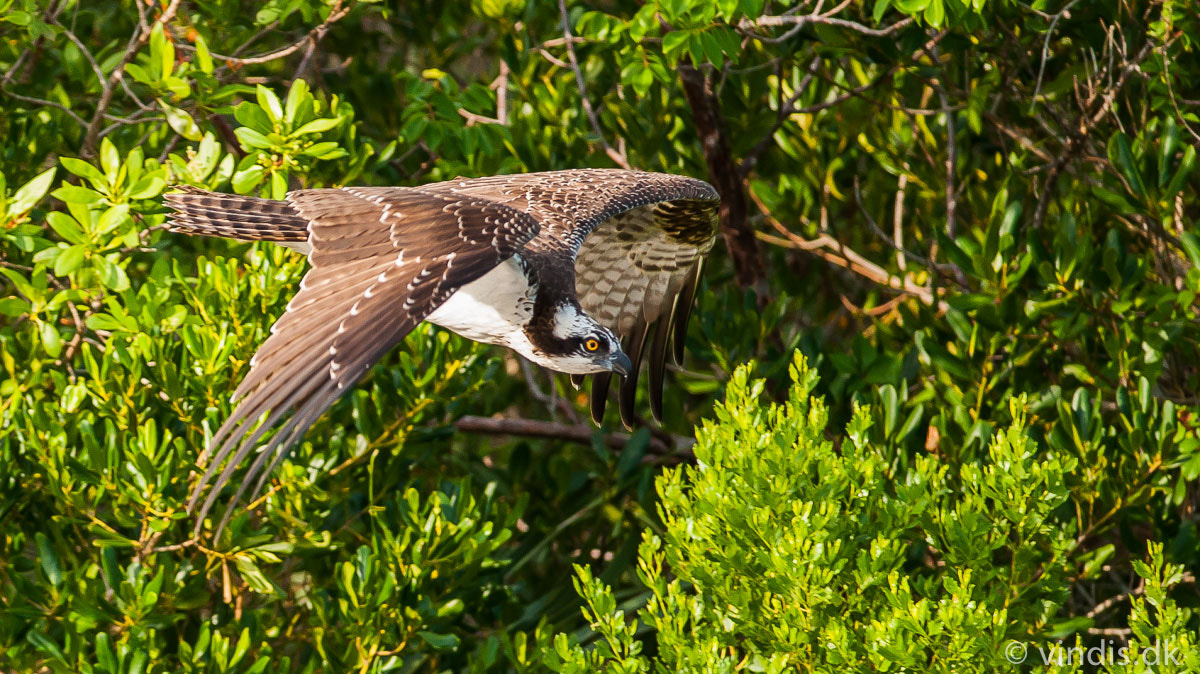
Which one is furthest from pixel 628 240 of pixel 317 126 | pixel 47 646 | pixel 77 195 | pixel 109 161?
pixel 47 646

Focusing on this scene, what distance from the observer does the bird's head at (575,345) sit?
5055 mm

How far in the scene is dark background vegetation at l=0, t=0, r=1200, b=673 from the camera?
3934 millimetres

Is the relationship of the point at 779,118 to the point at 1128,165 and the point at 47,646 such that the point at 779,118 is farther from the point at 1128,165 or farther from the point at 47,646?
the point at 47,646

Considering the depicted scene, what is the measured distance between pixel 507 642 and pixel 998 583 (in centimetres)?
183

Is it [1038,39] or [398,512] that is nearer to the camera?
[398,512]

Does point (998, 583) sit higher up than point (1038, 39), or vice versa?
point (1038, 39)

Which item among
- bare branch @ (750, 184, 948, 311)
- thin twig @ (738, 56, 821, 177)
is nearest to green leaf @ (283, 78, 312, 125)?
thin twig @ (738, 56, 821, 177)

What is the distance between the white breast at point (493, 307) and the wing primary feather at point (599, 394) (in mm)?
965

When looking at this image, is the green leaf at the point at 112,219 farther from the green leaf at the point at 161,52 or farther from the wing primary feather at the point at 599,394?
the wing primary feather at the point at 599,394

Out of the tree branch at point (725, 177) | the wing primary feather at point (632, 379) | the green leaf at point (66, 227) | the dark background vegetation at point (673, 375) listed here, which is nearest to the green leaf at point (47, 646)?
the dark background vegetation at point (673, 375)

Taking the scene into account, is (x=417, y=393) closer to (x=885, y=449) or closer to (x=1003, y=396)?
(x=885, y=449)

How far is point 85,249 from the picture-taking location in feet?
14.5

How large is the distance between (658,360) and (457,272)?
6.98 ft

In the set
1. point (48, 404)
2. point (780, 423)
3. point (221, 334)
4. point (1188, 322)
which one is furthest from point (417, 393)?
point (1188, 322)
